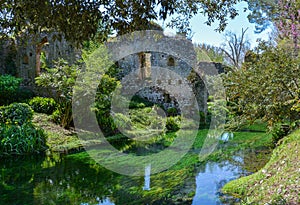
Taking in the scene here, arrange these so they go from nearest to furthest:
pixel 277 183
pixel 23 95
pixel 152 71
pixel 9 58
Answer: pixel 277 183
pixel 23 95
pixel 9 58
pixel 152 71

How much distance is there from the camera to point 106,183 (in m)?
5.88

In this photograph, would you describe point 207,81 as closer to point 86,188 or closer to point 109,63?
point 109,63

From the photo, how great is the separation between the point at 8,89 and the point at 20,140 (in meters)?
4.83

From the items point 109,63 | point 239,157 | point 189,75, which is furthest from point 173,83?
point 239,157

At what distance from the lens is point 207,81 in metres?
14.8

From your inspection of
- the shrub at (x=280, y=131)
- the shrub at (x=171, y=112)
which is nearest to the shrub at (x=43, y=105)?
the shrub at (x=171, y=112)

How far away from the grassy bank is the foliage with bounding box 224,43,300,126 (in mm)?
1031

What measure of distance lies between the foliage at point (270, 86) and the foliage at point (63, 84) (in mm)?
5933

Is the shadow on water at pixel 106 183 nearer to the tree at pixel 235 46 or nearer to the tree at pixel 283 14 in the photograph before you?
the tree at pixel 283 14

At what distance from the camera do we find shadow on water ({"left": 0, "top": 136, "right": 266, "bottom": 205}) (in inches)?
193

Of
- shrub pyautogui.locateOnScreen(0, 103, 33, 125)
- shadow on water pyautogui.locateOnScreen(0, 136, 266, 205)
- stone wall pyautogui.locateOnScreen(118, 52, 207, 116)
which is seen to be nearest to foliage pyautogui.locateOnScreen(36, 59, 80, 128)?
shrub pyautogui.locateOnScreen(0, 103, 33, 125)

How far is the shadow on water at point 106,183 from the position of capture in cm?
490

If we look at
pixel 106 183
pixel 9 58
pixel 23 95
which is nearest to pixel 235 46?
pixel 9 58

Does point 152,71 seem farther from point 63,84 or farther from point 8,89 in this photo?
point 8,89
